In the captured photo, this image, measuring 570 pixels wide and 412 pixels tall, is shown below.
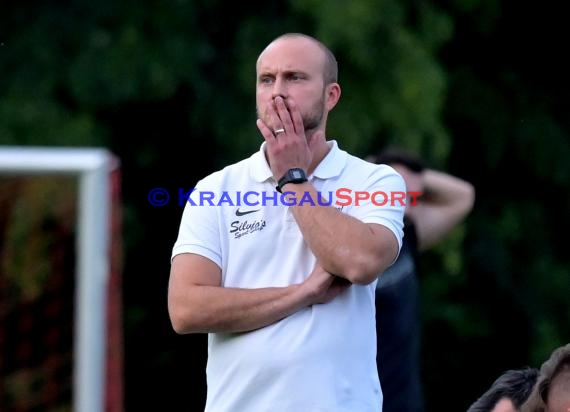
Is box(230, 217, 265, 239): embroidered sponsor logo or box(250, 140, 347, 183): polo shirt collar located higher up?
box(250, 140, 347, 183): polo shirt collar

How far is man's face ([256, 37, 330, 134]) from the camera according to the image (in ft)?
12.7

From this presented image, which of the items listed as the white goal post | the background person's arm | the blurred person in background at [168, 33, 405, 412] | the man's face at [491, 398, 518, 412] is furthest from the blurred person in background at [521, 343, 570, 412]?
the background person's arm

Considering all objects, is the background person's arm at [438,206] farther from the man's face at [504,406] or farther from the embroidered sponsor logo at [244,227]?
the embroidered sponsor logo at [244,227]

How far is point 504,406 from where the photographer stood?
401 centimetres

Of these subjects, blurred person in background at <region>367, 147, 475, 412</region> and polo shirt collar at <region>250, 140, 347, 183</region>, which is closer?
polo shirt collar at <region>250, 140, 347, 183</region>

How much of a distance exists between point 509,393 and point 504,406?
121mm

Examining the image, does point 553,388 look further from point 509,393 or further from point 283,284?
point 283,284

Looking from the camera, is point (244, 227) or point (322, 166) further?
Answer: point (322, 166)

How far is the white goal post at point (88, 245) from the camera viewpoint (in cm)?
315

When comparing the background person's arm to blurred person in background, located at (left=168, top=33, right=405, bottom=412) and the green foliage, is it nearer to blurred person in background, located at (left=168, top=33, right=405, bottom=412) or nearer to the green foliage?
blurred person in background, located at (left=168, top=33, right=405, bottom=412)

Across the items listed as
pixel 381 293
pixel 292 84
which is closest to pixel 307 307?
pixel 292 84

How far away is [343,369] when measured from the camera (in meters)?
3.62

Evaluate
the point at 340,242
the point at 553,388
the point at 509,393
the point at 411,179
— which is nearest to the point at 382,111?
the point at 411,179

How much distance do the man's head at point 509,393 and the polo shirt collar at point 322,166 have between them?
0.90 metres
